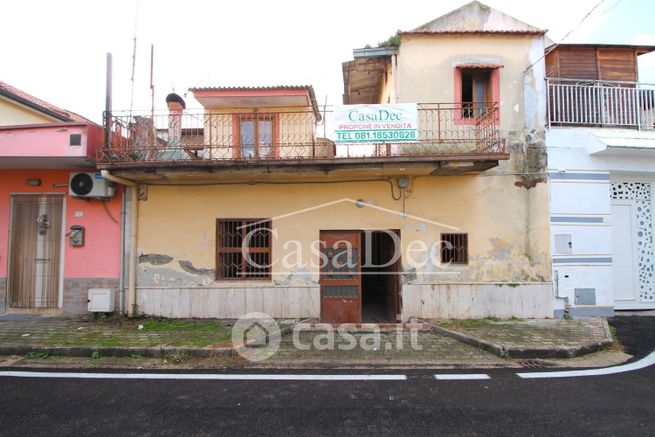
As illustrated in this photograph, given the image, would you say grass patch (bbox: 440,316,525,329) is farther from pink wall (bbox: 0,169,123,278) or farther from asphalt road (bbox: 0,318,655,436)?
pink wall (bbox: 0,169,123,278)

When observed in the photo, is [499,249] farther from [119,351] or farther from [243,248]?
[119,351]

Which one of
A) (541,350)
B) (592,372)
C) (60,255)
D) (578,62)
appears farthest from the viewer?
(578,62)

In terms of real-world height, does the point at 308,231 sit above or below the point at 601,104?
below

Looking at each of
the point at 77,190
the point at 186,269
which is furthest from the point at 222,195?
the point at 77,190

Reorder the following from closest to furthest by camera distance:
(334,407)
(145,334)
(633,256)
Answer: (334,407) < (145,334) < (633,256)

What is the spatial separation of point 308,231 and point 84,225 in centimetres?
527

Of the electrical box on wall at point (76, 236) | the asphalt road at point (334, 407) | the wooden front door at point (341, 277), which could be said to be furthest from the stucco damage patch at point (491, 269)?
the electrical box on wall at point (76, 236)

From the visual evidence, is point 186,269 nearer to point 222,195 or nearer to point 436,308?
point 222,195

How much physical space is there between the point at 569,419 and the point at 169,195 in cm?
820

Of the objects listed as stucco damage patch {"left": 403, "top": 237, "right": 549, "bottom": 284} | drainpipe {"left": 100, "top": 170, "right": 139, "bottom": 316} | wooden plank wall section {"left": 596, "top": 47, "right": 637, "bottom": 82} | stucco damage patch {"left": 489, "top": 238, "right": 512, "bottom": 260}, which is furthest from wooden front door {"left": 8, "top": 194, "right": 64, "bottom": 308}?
wooden plank wall section {"left": 596, "top": 47, "right": 637, "bottom": 82}

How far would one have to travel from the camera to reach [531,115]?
8.33 metres

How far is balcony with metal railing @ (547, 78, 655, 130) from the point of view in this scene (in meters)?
8.55

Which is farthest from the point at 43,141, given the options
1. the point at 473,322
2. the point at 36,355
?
the point at 473,322

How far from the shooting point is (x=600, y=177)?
8258mm
